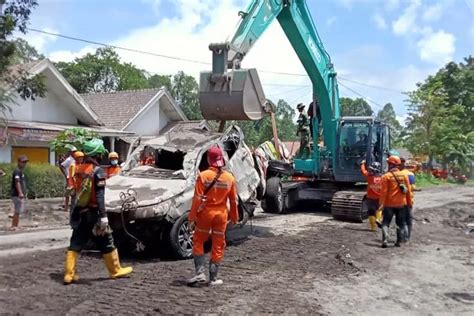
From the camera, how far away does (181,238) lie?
28.6ft

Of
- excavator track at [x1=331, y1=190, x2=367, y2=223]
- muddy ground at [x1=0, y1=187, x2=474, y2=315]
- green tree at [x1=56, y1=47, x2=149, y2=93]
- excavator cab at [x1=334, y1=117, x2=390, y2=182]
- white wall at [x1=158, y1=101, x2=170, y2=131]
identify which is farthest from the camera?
green tree at [x1=56, y1=47, x2=149, y2=93]

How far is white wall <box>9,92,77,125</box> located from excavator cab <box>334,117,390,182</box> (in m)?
13.9

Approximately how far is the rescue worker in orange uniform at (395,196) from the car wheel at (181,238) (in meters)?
4.20

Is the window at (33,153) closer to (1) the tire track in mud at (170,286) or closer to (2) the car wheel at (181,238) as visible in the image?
(1) the tire track in mud at (170,286)

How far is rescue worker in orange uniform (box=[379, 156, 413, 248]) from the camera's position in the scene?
10.9 metres

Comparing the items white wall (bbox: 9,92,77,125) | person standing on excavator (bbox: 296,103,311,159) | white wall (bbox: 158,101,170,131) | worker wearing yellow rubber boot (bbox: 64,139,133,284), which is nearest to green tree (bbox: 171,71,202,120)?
white wall (bbox: 158,101,170,131)

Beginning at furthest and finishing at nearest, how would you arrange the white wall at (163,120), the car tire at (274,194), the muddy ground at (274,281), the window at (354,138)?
the white wall at (163,120), the window at (354,138), the car tire at (274,194), the muddy ground at (274,281)

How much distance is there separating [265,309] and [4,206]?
1353 centimetres

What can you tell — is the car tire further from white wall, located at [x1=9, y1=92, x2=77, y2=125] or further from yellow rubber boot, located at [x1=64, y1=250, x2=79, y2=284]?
white wall, located at [x1=9, y1=92, x2=77, y2=125]

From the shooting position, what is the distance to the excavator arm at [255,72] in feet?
34.9

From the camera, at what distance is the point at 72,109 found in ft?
84.9

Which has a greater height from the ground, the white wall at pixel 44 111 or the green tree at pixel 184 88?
the green tree at pixel 184 88

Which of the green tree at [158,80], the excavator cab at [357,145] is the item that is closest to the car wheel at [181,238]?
the excavator cab at [357,145]

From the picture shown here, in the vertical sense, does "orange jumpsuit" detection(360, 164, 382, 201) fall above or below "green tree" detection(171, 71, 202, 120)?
below
